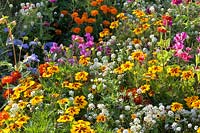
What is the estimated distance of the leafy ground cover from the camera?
136 inches

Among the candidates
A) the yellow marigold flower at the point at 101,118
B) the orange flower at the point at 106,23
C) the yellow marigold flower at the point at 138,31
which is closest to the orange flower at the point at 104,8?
the orange flower at the point at 106,23

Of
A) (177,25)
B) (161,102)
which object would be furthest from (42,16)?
(161,102)

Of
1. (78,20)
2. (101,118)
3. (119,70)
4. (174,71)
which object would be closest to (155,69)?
(174,71)

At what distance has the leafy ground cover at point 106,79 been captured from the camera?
345 centimetres

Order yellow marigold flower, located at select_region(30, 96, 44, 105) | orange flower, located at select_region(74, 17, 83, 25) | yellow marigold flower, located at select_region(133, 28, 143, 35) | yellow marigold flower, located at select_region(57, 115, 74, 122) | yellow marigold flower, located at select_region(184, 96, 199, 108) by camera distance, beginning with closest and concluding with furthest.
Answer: yellow marigold flower, located at select_region(57, 115, 74, 122)
yellow marigold flower, located at select_region(30, 96, 44, 105)
yellow marigold flower, located at select_region(184, 96, 199, 108)
yellow marigold flower, located at select_region(133, 28, 143, 35)
orange flower, located at select_region(74, 17, 83, 25)

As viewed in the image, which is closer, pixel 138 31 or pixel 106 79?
pixel 106 79

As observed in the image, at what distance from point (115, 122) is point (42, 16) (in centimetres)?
186

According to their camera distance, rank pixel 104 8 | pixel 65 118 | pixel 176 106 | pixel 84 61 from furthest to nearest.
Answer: pixel 104 8 < pixel 84 61 < pixel 176 106 < pixel 65 118

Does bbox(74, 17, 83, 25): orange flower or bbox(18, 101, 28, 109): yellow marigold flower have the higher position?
bbox(74, 17, 83, 25): orange flower

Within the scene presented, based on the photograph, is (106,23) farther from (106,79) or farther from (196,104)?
(196,104)

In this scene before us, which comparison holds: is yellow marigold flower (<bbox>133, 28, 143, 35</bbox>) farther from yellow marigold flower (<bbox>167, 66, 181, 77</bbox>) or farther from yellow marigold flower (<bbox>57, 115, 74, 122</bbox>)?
yellow marigold flower (<bbox>57, 115, 74, 122</bbox>)

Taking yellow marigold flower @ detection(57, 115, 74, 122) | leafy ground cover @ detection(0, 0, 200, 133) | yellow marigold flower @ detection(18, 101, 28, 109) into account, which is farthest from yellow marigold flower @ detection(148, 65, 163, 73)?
yellow marigold flower @ detection(18, 101, 28, 109)

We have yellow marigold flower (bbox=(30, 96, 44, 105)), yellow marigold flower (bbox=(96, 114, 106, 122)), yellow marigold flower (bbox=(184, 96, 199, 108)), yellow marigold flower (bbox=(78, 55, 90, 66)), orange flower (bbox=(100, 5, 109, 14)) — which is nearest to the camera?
yellow marigold flower (bbox=(96, 114, 106, 122))

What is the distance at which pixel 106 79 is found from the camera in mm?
3836
